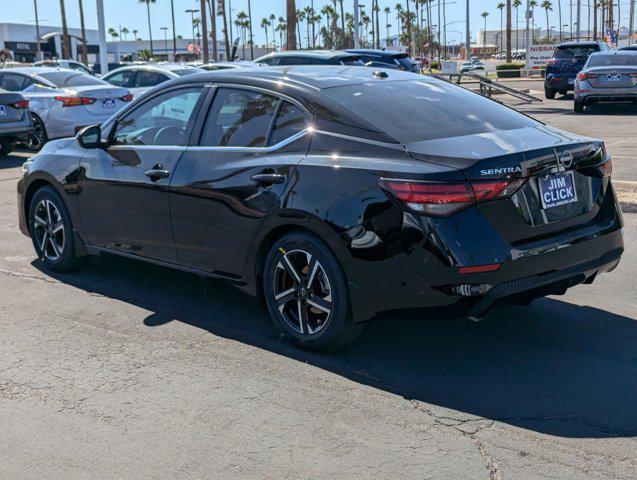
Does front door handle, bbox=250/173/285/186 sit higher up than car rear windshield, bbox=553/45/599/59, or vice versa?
car rear windshield, bbox=553/45/599/59

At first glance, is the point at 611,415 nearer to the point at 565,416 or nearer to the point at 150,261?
the point at 565,416

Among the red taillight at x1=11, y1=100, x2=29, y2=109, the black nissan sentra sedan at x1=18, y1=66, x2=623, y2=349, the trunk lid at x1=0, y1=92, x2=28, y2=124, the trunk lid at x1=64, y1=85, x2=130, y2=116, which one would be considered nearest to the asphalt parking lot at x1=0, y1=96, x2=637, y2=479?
the black nissan sentra sedan at x1=18, y1=66, x2=623, y2=349

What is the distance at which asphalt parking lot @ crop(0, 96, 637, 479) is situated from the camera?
3656 mm

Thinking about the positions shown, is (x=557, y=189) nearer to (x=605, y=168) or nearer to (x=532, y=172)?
(x=532, y=172)

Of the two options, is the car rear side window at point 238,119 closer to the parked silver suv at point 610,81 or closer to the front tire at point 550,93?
the parked silver suv at point 610,81

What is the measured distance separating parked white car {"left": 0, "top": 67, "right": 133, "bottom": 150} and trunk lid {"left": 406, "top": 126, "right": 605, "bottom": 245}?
40.2 feet

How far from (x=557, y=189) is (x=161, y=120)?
9.10 ft

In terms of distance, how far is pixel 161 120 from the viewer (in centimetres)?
591

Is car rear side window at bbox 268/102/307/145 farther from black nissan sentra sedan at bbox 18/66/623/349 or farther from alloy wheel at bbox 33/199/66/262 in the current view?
alloy wheel at bbox 33/199/66/262

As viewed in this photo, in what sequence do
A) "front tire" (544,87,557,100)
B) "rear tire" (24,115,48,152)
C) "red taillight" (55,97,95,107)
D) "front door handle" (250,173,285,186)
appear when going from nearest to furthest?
"front door handle" (250,173,285,186), "red taillight" (55,97,95,107), "rear tire" (24,115,48,152), "front tire" (544,87,557,100)

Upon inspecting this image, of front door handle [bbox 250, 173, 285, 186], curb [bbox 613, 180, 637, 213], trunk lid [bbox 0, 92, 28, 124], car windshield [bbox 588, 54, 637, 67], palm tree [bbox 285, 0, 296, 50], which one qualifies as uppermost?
palm tree [bbox 285, 0, 296, 50]

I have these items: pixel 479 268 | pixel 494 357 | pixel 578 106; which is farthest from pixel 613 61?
pixel 479 268

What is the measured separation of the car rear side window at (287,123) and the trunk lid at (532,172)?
2.57ft

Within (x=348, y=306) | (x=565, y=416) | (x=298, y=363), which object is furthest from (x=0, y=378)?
(x=565, y=416)
